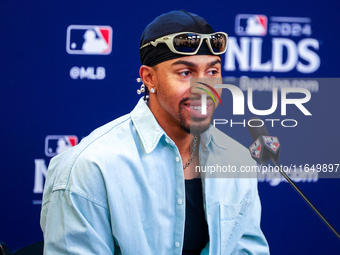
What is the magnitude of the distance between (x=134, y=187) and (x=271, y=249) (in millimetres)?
1504

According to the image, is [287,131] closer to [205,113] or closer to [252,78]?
[252,78]

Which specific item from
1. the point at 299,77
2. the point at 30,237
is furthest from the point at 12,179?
the point at 299,77

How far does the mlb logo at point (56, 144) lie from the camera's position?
245cm

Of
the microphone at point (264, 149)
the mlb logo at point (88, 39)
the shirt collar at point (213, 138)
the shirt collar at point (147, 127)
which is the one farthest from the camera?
the mlb logo at point (88, 39)

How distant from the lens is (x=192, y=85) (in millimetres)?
1460

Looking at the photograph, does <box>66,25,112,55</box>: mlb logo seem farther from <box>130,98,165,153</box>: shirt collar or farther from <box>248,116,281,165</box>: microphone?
<box>248,116,281,165</box>: microphone

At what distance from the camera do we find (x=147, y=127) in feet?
4.88

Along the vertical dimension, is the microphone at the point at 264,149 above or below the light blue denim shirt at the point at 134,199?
above

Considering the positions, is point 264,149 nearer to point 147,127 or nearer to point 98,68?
point 147,127

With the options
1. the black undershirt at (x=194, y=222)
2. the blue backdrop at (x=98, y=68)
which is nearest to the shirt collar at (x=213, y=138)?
the black undershirt at (x=194, y=222)

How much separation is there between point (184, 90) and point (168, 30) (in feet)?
0.64

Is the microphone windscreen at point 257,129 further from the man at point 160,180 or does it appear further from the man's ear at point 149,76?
the man's ear at point 149,76

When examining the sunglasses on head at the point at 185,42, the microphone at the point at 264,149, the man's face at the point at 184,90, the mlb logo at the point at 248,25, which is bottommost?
the microphone at the point at 264,149

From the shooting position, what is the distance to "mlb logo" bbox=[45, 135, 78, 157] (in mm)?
2447
